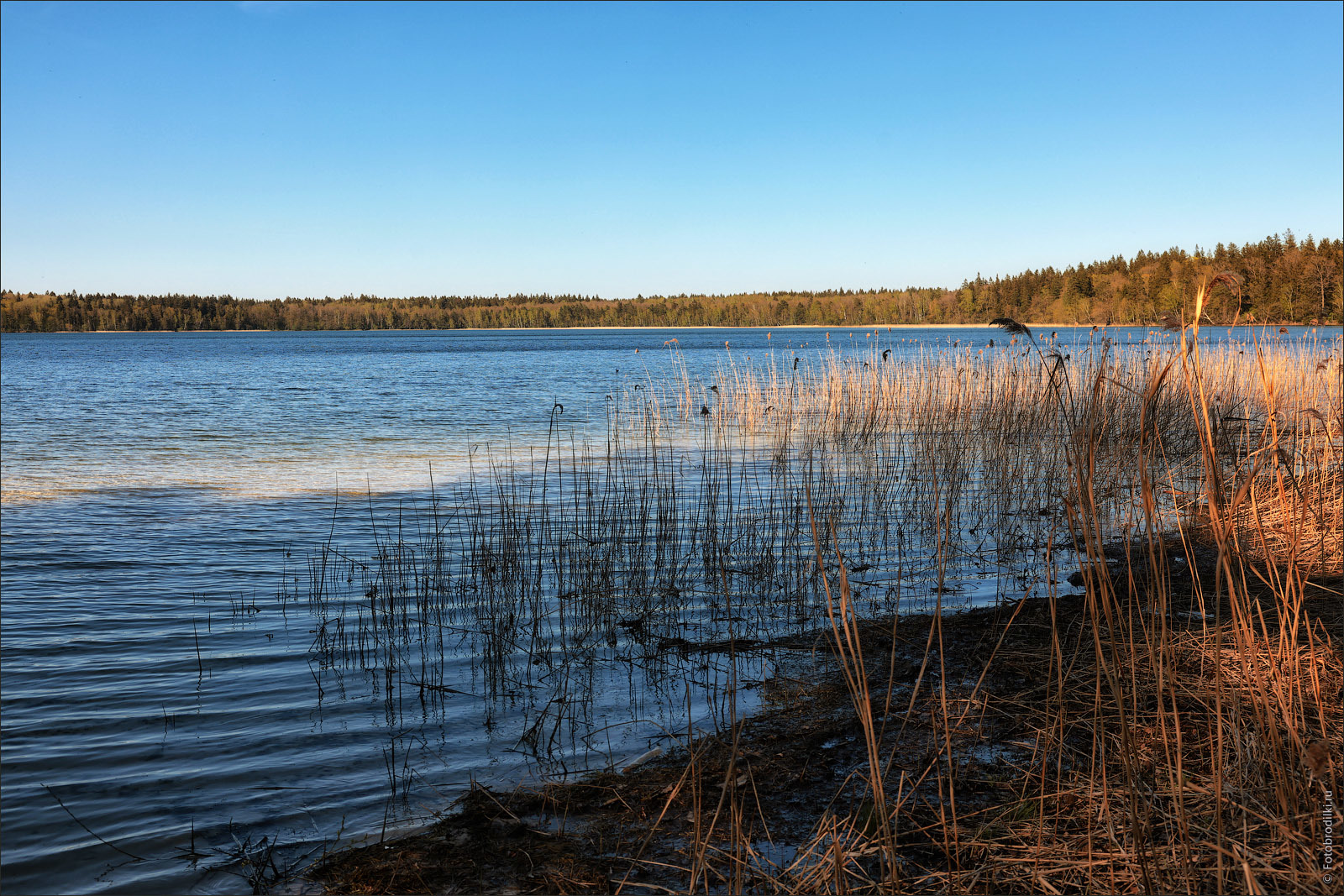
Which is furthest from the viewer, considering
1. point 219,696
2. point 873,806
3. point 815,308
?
point 815,308

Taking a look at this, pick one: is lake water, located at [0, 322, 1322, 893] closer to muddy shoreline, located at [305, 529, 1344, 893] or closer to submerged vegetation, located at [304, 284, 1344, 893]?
submerged vegetation, located at [304, 284, 1344, 893]

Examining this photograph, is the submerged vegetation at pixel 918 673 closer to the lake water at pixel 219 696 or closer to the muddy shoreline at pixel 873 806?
the muddy shoreline at pixel 873 806

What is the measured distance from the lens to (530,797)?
10.3 feet

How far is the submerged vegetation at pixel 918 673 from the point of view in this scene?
7.37 feet

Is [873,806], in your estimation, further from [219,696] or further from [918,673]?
[219,696]

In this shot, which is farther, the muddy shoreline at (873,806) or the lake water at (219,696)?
the lake water at (219,696)

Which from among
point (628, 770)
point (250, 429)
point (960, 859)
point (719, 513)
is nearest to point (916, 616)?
point (628, 770)

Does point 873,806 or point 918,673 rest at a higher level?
point 873,806

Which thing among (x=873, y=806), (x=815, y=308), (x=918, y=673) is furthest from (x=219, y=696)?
(x=815, y=308)

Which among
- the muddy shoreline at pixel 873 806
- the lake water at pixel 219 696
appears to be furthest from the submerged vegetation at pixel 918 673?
the lake water at pixel 219 696

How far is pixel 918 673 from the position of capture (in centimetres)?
416

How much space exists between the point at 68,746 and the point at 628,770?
2651 millimetres

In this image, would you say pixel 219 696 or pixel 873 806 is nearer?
pixel 873 806

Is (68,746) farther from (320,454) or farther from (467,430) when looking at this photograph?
(467,430)
